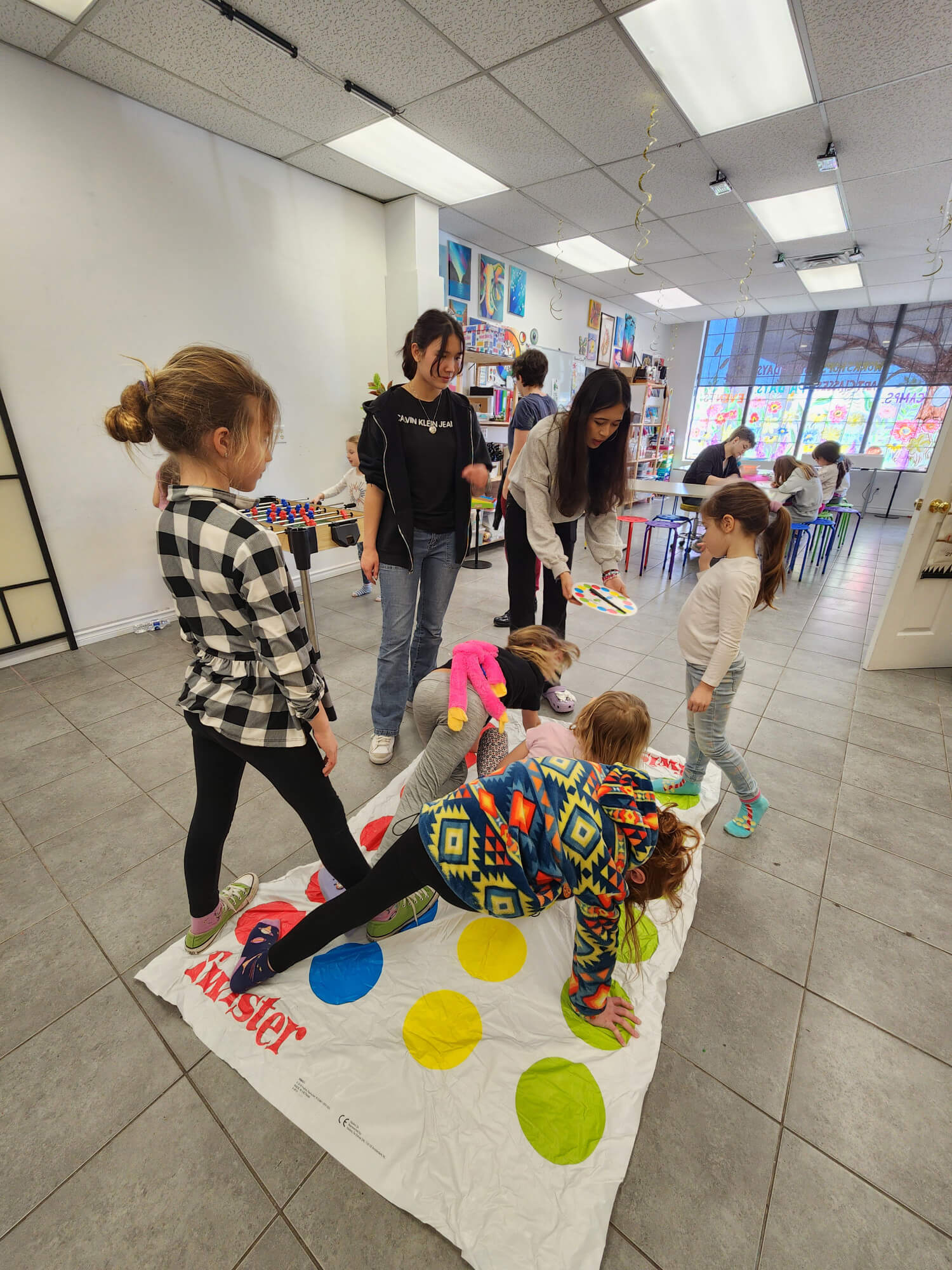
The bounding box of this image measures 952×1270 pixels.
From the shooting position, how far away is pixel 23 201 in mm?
2562

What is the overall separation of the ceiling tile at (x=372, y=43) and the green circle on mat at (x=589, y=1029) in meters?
3.51

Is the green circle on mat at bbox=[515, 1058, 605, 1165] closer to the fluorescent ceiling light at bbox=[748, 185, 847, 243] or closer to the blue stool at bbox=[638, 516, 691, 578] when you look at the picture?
the blue stool at bbox=[638, 516, 691, 578]

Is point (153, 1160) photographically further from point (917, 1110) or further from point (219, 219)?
point (219, 219)

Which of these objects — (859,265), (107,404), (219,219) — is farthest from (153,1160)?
(859,265)

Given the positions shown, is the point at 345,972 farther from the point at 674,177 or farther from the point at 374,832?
the point at 674,177

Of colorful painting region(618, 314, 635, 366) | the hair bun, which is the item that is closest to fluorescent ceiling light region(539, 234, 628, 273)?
colorful painting region(618, 314, 635, 366)

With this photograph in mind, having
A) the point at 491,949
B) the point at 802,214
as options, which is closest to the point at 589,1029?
the point at 491,949

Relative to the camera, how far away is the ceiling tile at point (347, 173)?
3404 mm

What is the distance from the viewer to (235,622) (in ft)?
3.10

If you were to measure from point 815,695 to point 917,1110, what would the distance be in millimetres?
2017

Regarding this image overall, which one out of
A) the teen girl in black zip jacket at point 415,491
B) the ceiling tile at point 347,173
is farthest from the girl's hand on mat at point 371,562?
the ceiling tile at point 347,173

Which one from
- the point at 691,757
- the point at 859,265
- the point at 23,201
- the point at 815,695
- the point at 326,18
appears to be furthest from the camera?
the point at 859,265

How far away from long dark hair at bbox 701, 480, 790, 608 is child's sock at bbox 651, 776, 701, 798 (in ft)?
2.31

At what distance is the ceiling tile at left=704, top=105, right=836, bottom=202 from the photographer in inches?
116
